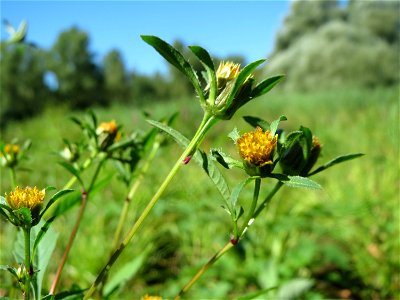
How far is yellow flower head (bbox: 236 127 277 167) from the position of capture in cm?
35

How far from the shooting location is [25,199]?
12.6 inches

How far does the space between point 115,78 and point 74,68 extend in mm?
1600

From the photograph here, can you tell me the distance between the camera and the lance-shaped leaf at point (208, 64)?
0.33 m

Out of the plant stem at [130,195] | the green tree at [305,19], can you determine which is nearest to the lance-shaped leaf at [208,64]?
the plant stem at [130,195]

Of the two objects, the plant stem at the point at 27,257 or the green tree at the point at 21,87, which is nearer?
the plant stem at the point at 27,257


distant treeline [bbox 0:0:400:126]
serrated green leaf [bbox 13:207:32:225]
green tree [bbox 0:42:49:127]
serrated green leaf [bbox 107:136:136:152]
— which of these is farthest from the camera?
distant treeline [bbox 0:0:400:126]

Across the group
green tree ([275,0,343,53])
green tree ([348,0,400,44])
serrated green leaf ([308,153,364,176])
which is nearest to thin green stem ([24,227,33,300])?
serrated green leaf ([308,153,364,176])

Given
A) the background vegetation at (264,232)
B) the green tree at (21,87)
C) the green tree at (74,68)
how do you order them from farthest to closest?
the green tree at (74,68) < the green tree at (21,87) < the background vegetation at (264,232)

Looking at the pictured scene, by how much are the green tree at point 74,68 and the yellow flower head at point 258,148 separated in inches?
624

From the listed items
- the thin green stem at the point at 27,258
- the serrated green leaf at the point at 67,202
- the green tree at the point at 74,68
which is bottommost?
the thin green stem at the point at 27,258

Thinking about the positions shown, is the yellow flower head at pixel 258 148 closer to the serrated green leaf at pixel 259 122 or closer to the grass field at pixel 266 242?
the serrated green leaf at pixel 259 122

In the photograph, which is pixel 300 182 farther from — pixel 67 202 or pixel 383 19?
pixel 383 19

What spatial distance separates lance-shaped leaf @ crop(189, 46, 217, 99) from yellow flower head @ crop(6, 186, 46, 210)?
14cm

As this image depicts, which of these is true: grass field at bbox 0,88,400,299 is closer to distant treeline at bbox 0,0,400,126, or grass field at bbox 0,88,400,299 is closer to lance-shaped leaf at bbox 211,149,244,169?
lance-shaped leaf at bbox 211,149,244,169
